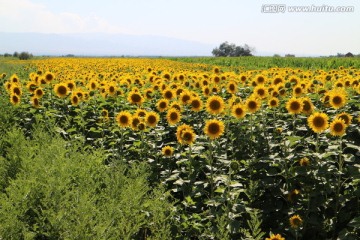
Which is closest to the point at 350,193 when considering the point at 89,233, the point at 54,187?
the point at 89,233

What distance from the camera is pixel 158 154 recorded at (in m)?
5.49

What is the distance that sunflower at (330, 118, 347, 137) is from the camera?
4.33m

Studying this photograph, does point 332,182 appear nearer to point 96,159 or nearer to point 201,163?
point 201,163

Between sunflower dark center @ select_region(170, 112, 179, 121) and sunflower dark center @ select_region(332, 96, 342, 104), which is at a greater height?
sunflower dark center @ select_region(332, 96, 342, 104)

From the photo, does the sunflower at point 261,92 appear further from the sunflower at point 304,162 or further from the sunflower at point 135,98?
the sunflower at point 135,98

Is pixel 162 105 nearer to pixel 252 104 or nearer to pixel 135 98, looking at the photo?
pixel 135 98

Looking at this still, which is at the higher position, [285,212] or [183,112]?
[183,112]

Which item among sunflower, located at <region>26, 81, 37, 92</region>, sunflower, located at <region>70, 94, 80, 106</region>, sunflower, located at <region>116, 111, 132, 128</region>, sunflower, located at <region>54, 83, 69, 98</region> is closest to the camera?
sunflower, located at <region>116, 111, 132, 128</region>

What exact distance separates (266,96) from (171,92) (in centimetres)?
164

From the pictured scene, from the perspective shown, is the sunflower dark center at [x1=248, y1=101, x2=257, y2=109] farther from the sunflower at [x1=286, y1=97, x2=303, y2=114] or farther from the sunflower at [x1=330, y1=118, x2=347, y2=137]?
the sunflower at [x1=330, y1=118, x2=347, y2=137]

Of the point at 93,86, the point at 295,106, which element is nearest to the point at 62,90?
the point at 93,86

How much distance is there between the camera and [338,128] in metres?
4.37

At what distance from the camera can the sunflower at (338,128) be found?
14.2 feet

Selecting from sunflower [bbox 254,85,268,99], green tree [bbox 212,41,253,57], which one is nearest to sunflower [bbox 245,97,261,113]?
sunflower [bbox 254,85,268,99]
